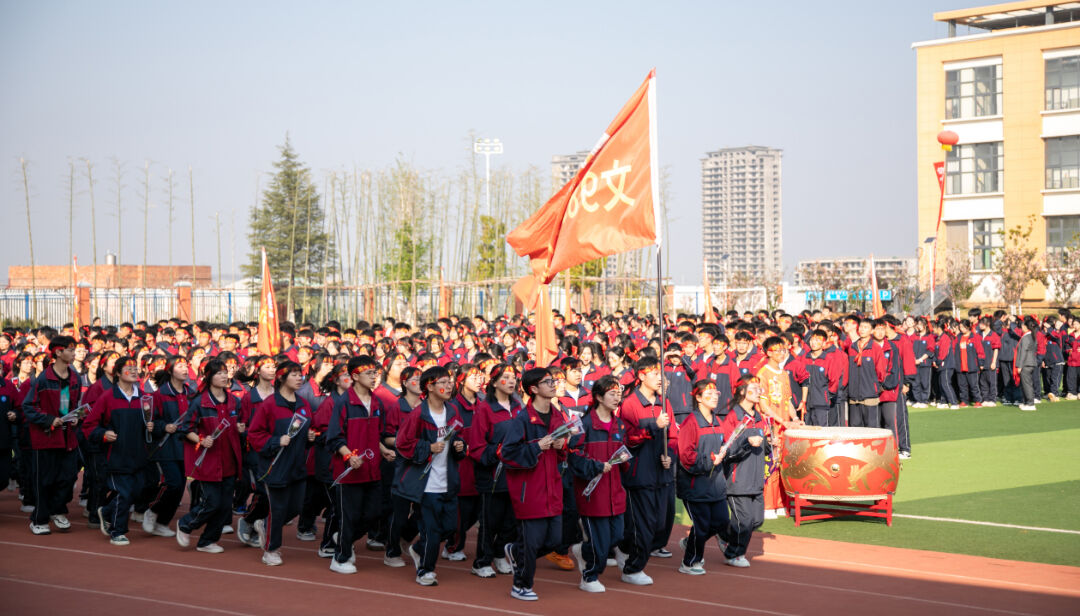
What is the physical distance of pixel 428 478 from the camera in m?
7.61

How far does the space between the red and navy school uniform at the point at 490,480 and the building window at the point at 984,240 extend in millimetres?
35664

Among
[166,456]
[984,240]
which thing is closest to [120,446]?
[166,456]

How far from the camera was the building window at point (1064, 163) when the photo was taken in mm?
38375

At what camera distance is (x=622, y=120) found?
8336mm

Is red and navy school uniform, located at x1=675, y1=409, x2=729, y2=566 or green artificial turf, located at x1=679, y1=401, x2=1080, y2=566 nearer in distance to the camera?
red and navy school uniform, located at x1=675, y1=409, x2=729, y2=566

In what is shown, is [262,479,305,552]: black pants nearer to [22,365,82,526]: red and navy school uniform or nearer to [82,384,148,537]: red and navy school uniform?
[82,384,148,537]: red and navy school uniform

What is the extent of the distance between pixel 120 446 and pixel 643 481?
462 cm

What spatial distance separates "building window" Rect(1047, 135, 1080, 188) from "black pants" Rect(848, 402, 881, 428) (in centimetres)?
2945

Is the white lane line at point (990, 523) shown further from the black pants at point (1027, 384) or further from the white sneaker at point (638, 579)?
the black pants at point (1027, 384)

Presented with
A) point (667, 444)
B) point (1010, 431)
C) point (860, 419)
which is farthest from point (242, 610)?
point (1010, 431)

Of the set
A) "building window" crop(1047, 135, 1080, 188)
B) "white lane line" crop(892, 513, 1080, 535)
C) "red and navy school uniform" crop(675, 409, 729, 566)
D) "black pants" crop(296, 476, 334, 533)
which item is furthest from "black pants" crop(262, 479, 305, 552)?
"building window" crop(1047, 135, 1080, 188)

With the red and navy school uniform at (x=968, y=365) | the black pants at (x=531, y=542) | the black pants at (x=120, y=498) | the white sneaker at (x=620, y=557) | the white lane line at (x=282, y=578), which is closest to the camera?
the white lane line at (x=282, y=578)

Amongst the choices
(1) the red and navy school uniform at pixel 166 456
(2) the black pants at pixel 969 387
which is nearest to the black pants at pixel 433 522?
(1) the red and navy school uniform at pixel 166 456

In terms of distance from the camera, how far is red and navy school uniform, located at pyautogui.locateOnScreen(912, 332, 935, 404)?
19.9m
